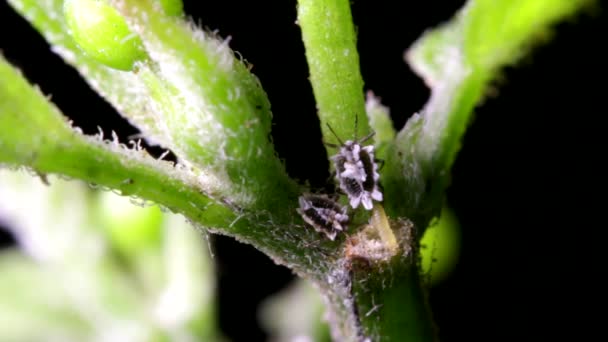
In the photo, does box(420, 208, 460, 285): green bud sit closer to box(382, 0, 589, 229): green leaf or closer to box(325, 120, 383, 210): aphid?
box(382, 0, 589, 229): green leaf

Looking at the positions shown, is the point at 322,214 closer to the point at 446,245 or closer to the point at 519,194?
the point at 446,245

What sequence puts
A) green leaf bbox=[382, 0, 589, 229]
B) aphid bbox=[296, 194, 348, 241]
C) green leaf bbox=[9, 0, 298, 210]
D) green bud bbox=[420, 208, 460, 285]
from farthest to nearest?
1. green bud bbox=[420, 208, 460, 285]
2. green leaf bbox=[382, 0, 589, 229]
3. aphid bbox=[296, 194, 348, 241]
4. green leaf bbox=[9, 0, 298, 210]

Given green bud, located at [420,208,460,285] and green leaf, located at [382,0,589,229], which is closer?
green leaf, located at [382,0,589,229]

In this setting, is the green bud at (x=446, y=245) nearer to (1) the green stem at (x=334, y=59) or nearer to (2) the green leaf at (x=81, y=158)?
(1) the green stem at (x=334, y=59)

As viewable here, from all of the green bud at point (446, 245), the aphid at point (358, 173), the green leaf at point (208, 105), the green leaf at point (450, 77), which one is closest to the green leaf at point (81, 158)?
the green leaf at point (208, 105)

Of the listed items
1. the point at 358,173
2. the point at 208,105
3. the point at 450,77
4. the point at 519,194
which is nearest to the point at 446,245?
the point at 519,194

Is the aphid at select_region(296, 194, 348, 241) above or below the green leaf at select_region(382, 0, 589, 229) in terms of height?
below

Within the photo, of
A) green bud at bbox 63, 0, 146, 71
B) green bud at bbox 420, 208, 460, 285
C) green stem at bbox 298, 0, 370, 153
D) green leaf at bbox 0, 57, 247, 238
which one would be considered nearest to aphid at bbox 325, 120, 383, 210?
green stem at bbox 298, 0, 370, 153

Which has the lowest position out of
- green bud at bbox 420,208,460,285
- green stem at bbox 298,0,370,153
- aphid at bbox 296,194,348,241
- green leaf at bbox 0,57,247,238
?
aphid at bbox 296,194,348,241
